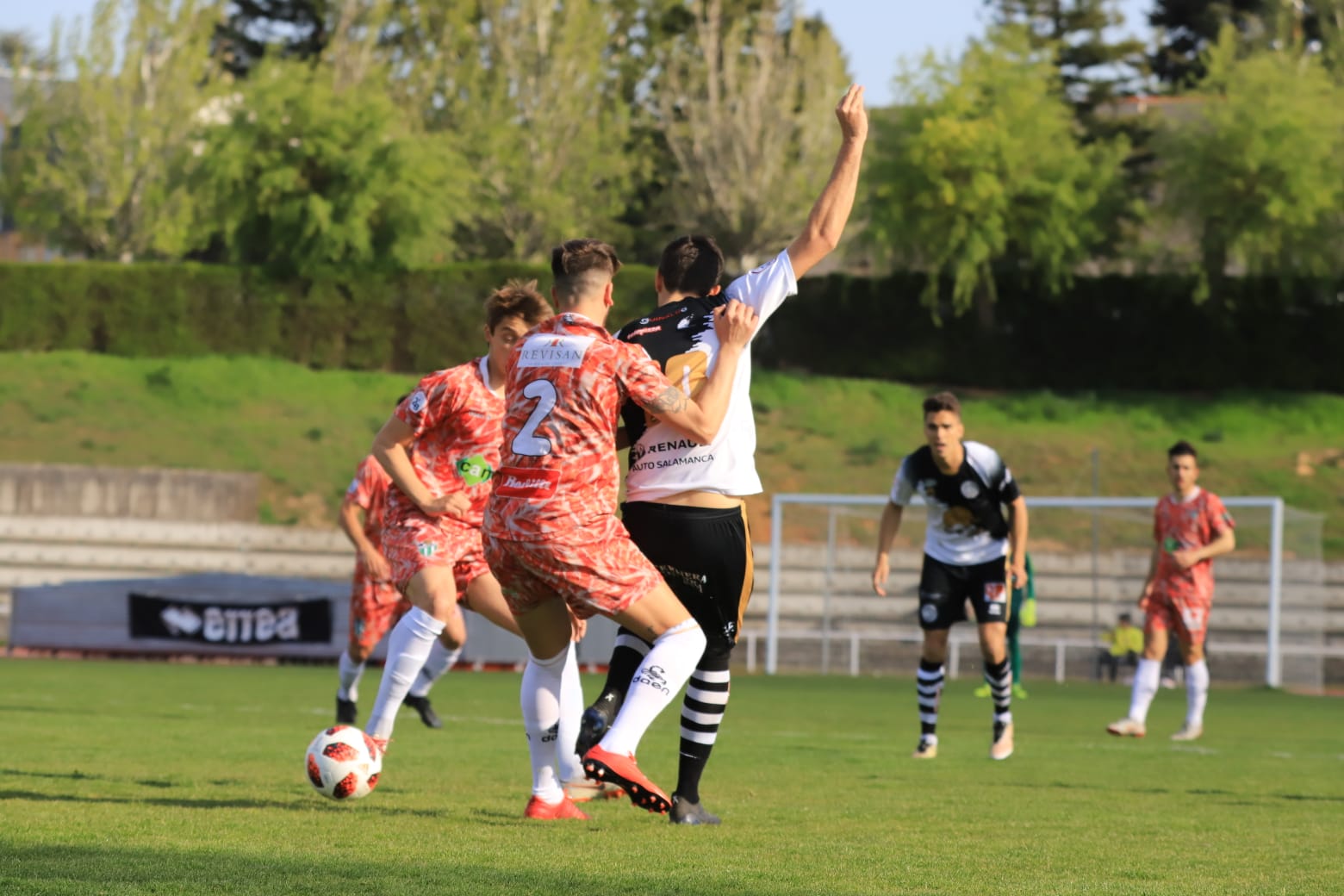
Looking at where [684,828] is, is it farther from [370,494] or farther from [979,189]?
[979,189]

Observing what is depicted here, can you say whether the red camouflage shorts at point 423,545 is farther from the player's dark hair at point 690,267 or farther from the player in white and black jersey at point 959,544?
the player in white and black jersey at point 959,544

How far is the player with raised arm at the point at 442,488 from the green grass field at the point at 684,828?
2.07ft

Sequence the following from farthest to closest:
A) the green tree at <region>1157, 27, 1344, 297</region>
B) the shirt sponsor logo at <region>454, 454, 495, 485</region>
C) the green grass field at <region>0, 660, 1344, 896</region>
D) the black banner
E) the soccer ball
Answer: the green tree at <region>1157, 27, 1344, 297</region> < the black banner < the shirt sponsor logo at <region>454, 454, 495, 485</region> < the soccer ball < the green grass field at <region>0, 660, 1344, 896</region>

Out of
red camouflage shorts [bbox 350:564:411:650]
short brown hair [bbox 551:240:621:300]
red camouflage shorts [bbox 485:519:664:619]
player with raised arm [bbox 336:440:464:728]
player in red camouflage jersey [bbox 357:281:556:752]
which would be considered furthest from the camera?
red camouflage shorts [bbox 350:564:411:650]

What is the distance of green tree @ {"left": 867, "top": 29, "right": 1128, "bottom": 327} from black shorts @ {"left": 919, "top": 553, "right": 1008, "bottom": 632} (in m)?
31.0

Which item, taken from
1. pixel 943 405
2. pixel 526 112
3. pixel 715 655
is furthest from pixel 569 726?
pixel 526 112

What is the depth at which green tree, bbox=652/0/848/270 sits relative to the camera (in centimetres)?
5009

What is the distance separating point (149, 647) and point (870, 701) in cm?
1001

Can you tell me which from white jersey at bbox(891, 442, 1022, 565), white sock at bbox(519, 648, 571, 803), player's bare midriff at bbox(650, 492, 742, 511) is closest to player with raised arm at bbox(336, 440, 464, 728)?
white jersey at bbox(891, 442, 1022, 565)

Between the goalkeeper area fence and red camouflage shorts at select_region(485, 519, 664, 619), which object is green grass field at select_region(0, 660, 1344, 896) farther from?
the goalkeeper area fence

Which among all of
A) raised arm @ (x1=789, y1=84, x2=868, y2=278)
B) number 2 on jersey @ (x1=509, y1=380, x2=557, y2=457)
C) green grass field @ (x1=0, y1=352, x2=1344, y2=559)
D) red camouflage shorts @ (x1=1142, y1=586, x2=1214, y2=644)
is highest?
raised arm @ (x1=789, y1=84, x2=868, y2=278)

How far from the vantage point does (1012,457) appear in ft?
113

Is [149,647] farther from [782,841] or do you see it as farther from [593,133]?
[593,133]

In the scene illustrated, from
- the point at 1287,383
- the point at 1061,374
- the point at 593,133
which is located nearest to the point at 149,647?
the point at 1061,374
